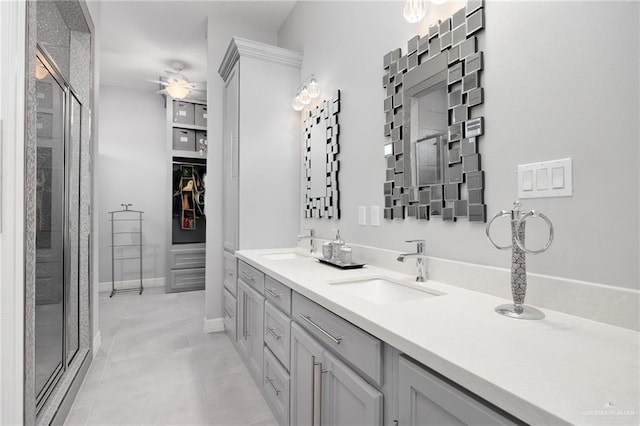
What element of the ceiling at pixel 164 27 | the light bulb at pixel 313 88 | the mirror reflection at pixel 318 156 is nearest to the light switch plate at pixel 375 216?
the mirror reflection at pixel 318 156

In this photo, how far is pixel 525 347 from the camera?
2.49ft

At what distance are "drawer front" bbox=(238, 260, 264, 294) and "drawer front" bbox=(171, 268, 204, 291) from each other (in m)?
2.58

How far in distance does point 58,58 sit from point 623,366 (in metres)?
2.87

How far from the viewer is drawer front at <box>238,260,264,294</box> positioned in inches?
79.7

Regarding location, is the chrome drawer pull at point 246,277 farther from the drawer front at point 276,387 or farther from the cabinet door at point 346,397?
the cabinet door at point 346,397

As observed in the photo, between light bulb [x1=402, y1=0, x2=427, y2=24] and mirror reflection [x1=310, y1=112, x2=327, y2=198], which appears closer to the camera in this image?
light bulb [x1=402, y1=0, x2=427, y2=24]

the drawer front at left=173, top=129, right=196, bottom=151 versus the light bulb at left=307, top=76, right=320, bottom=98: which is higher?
the drawer front at left=173, top=129, right=196, bottom=151

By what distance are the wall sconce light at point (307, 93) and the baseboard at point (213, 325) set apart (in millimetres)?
2087

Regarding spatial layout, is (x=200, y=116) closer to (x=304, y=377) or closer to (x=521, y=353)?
(x=304, y=377)

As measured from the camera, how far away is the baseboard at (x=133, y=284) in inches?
192

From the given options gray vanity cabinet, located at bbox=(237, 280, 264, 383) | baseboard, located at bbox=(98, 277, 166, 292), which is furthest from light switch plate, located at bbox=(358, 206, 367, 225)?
baseboard, located at bbox=(98, 277, 166, 292)

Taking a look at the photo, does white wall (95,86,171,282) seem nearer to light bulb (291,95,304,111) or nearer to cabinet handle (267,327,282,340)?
light bulb (291,95,304,111)

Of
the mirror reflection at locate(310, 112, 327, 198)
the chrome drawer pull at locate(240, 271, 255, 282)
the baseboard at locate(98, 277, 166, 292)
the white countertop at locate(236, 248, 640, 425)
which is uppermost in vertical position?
the mirror reflection at locate(310, 112, 327, 198)

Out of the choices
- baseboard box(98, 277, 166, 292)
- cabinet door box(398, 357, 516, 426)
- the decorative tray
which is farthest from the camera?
baseboard box(98, 277, 166, 292)
